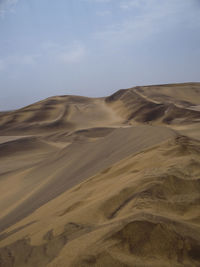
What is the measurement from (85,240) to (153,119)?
8987 mm

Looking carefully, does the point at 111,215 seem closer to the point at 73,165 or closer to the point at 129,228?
the point at 129,228

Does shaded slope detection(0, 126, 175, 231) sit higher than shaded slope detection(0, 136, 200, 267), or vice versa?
shaded slope detection(0, 136, 200, 267)

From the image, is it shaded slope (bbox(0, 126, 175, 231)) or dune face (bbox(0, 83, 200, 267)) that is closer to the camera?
dune face (bbox(0, 83, 200, 267))

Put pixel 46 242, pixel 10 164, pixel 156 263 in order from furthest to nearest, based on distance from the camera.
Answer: pixel 10 164
pixel 46 242
pixel 156 263

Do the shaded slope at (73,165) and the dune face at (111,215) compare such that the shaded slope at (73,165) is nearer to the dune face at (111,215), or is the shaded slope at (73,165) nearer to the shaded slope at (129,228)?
the dune face at (111,215)

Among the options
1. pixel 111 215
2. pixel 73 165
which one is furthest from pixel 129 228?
pixel 73 165

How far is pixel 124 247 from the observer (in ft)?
3.34

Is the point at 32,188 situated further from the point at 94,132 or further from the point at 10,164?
the point at 94,132

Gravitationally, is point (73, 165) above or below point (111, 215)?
below

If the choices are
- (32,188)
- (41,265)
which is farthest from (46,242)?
(32,188)

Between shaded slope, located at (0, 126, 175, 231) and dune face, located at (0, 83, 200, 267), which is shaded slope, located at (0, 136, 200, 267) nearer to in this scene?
dune face, located at (0, 83, 200, 267)

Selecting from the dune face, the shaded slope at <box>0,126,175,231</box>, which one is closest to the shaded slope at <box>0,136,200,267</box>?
the dune face

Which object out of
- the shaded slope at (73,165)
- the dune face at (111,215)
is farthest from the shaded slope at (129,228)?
the shaded slope at (73,165)

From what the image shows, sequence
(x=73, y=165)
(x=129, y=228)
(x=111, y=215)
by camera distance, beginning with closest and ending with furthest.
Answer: (x=129, y=228) → (x=111, y=215) → (x=73, y=165)
